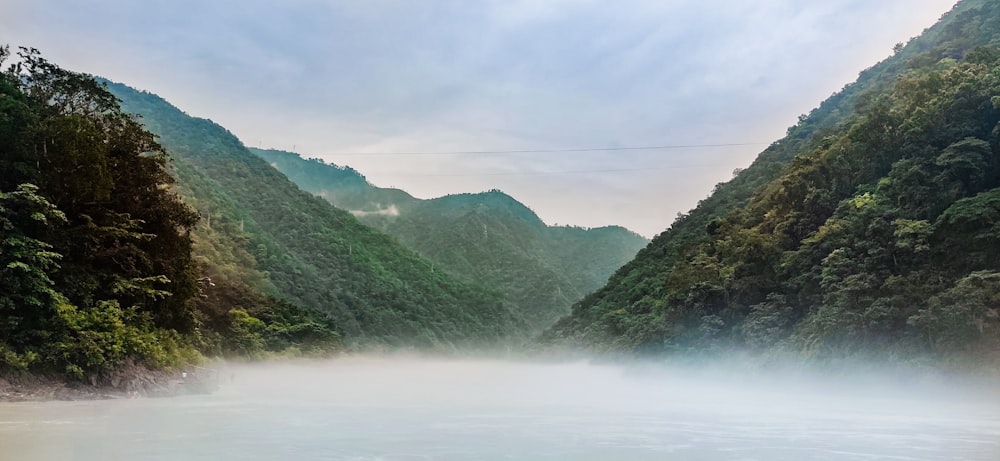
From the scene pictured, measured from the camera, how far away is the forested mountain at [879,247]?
2317 centimetres

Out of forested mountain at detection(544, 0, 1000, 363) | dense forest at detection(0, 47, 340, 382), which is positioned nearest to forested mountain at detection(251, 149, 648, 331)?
forested mountain at detection(544, 0, 1000, 363)

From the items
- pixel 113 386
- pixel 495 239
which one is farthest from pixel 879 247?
pixel 495 239

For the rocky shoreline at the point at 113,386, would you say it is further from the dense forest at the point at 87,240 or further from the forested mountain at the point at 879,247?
the forested mountain at the point at 879,247

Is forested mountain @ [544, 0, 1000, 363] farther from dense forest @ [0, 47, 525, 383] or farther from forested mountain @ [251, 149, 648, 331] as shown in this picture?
forested mountain @ [251, 149, 648, 331]

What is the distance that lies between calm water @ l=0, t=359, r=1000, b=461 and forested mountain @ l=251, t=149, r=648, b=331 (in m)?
116

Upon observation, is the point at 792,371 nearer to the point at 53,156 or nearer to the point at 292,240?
the point at 53,156

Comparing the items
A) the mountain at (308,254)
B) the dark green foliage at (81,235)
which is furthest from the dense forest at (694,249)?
the mountain at (308,254)

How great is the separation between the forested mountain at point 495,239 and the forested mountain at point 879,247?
9371 centimetres

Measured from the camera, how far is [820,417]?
1711 centimetres

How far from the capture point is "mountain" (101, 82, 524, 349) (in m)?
78.7

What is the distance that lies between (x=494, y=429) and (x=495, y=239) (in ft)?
467

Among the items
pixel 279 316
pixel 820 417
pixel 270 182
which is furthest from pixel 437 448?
pixel 270 182

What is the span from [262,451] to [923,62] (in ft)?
184

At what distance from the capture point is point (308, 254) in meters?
93.7
